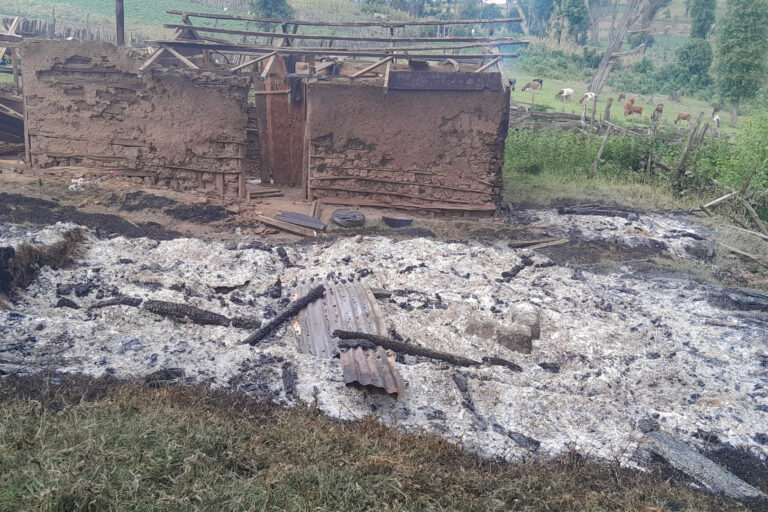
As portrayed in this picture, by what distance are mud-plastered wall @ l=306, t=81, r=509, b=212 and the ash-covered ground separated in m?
1.64

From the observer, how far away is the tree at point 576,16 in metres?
36.4

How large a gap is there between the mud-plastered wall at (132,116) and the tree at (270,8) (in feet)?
68.7

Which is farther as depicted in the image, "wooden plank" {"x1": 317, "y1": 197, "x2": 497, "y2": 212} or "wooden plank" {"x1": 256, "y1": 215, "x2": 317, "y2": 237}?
"wooden plank" {"x1": 317, "y1": 197, "x2": 497, "y2": 212}

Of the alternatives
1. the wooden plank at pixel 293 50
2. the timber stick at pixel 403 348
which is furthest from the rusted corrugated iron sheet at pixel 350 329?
the wooden plank at pixel 293 50

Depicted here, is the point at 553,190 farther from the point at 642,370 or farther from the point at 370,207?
the point at 642,370

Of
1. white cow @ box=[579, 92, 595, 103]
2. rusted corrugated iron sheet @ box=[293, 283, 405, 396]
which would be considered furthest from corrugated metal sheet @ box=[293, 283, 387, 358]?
white cow @ box=[579, 92, 595, 103]

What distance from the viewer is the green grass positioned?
3410 millimetres

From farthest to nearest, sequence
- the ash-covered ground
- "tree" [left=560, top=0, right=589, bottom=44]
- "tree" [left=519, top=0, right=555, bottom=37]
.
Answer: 1. "tree" [left=519, top=0, right=555, bottom=37]
2. "tree" [left=560, top=0, right=589, bottom=44]
3. the ash-covered ground

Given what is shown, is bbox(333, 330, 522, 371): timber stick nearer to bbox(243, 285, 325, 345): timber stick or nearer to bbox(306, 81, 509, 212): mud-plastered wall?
bbox(243, 285, 325, 345): timber stick

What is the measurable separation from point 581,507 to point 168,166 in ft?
28.8

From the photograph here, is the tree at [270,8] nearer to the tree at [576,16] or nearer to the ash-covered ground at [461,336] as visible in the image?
the tree at [576,16]

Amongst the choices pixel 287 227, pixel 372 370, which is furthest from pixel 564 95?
pixel 372 370

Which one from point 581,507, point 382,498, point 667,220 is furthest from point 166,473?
point 667,220

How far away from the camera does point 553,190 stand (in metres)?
13.2
